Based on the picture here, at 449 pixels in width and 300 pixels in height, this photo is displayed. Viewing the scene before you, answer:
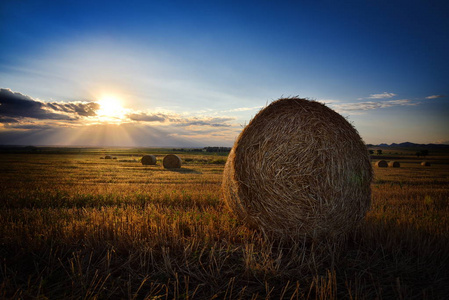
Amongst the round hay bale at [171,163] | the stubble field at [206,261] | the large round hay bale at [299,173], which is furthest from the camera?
the round hay bale at [171,163]

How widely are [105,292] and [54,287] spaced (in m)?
0.61

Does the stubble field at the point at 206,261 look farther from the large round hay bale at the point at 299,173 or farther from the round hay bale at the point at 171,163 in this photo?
the round hay bale at the point at 171,163

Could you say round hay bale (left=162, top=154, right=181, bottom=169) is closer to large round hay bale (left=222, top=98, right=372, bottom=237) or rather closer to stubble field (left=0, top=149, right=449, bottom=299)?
stubble field (left=0, top=149, right=449, bottom=299)

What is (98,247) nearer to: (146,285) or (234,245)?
(146,285)

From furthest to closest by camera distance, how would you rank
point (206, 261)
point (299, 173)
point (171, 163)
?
point (171, 163) → point (299, 173) → point (206, 261)

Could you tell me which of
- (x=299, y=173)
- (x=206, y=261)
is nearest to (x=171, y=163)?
(x=299, y=173)

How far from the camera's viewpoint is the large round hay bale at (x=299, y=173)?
443 cm

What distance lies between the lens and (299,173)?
449cm

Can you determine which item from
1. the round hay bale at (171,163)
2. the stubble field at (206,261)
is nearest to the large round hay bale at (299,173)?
the stubble field at (206,261)

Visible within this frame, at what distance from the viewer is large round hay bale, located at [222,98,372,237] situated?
4434 millimetres

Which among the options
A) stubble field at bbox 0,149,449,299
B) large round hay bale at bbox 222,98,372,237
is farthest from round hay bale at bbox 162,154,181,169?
large round hay bale at bbox 222,98,372,237

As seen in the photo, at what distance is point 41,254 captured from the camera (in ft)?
11.4

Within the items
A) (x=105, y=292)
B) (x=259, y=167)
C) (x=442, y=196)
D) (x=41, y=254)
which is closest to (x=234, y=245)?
(x=259, y=167)

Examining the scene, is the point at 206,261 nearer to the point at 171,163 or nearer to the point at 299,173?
the point at 299,173
